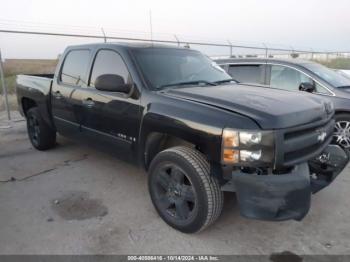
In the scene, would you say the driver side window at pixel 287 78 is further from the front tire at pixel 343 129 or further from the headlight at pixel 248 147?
the headlight at pixel 248 147

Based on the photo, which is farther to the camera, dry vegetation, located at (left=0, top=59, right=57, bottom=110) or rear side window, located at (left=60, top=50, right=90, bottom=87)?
dry vegetation, located at (left=0, top=59, right=57, bottom=110)

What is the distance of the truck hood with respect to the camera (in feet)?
8.85

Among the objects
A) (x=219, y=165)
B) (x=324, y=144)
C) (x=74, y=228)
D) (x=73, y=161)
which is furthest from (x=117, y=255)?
(x=73, y=161)

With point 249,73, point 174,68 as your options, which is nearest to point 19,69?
point 249,73

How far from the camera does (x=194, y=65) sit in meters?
4.20

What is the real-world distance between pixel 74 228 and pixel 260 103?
218 cm

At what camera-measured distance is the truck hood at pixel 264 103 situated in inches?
106

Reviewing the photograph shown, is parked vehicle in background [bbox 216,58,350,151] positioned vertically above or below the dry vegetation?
above

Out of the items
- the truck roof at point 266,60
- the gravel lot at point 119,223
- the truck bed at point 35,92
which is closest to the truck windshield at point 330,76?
the truck roof at point 266,60

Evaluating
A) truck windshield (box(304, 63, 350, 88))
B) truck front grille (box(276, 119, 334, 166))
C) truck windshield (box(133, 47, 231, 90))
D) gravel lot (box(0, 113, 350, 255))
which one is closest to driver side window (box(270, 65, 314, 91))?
truck windshield (box(304, 63, 350, 88))

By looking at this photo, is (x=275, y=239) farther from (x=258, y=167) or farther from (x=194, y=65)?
(x=194, y=65)

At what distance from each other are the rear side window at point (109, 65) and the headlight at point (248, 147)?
151 cm

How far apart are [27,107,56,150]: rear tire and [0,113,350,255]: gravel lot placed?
987 mm

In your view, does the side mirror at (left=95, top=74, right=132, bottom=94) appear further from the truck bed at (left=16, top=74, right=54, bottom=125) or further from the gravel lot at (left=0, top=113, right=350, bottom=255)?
the truck bed at (left=16, top=74, right=54, bottom=125)
